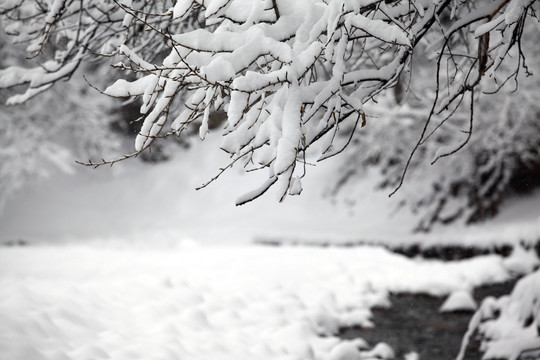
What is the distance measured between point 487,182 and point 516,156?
2.61ft

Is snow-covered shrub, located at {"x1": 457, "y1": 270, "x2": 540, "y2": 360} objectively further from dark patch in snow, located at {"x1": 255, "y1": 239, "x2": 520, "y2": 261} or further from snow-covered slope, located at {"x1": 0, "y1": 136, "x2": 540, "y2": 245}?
snow-covered slope, located at {"x1": 0, "y1": 136, "x2": 540, "y2": 245}

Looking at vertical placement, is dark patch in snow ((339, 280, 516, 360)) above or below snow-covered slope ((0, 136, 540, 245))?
below

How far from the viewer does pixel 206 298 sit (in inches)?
214

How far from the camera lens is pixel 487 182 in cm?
1066

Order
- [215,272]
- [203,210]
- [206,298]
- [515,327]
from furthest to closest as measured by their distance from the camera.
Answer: [203,210] < [215,272] < [206,298] < [515,327]

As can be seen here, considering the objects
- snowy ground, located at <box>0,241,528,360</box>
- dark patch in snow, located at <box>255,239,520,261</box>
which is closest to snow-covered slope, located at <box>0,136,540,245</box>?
dark patch in snow, located at <box>255,239,520,261</box>

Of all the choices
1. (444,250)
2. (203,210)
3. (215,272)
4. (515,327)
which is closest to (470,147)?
(444,250)

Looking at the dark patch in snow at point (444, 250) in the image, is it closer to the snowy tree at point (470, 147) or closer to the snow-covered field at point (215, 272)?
the snow-covered field at point (215, 272)

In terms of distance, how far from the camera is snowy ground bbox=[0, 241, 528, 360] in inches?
139

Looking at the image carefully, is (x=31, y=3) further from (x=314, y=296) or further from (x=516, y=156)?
(x=516, y=156)

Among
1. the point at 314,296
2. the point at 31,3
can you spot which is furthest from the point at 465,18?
the point at 314,296

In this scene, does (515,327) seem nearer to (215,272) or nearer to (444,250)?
(215,272)

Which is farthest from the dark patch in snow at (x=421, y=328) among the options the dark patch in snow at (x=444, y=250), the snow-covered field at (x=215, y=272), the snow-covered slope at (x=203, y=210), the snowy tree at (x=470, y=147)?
the snowy tree at (x=470, y=147)

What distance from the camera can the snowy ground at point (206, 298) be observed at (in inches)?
139
